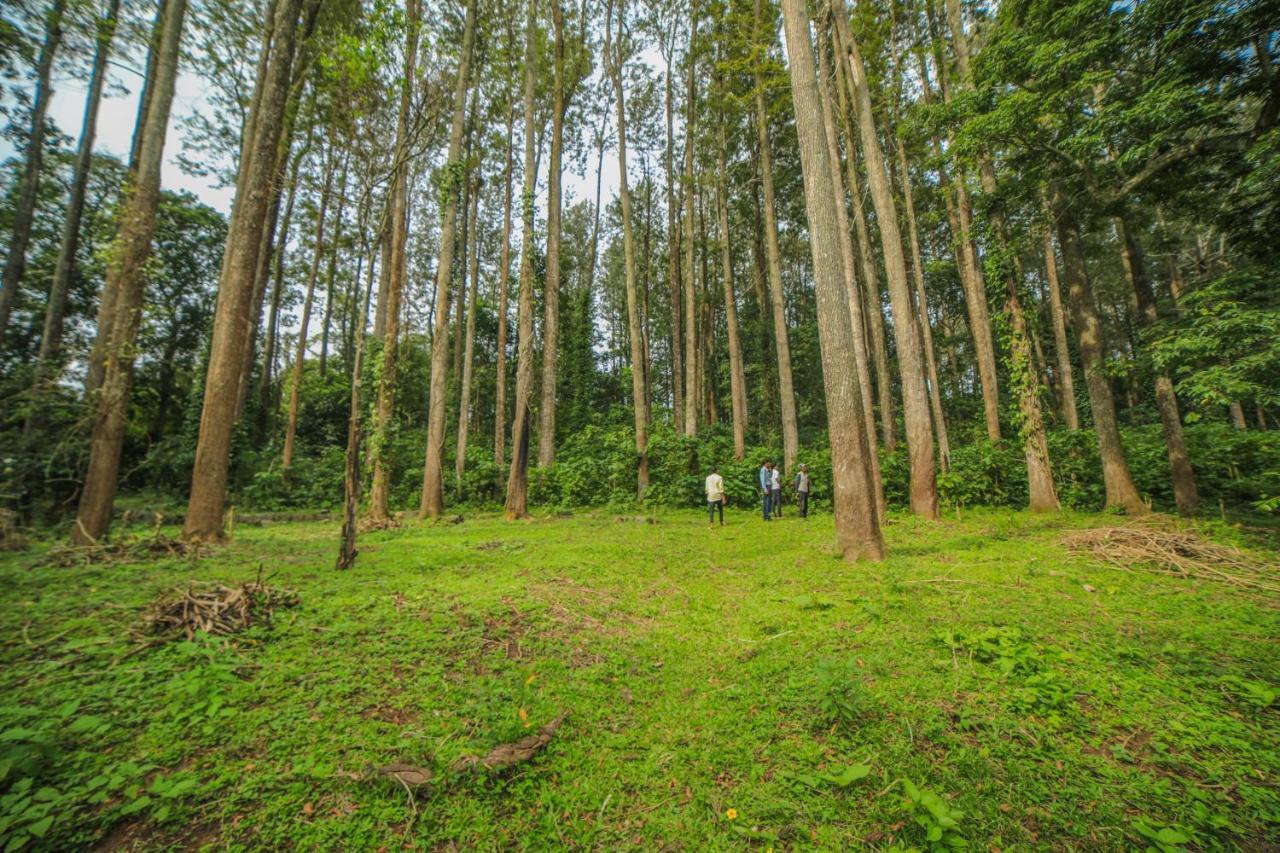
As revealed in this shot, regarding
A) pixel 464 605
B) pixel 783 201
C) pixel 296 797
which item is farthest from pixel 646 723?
pixel 783 201

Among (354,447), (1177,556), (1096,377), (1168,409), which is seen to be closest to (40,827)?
(354,447)

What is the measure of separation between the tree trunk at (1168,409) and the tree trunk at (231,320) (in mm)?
15006

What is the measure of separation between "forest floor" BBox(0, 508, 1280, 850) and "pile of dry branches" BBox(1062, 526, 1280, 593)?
473 mm

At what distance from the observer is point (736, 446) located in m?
16.1

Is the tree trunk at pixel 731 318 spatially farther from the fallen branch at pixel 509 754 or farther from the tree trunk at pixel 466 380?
the fallen branch at pixel 509 754

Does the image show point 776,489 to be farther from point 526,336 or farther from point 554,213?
point 554,213

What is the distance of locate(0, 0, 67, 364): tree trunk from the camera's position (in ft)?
32.0

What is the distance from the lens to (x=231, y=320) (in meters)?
6.88

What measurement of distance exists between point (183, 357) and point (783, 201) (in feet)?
92.9

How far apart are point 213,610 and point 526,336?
8.48m

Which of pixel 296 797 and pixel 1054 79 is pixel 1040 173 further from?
pixel 296 797

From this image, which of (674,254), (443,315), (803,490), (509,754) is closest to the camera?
(509,754)

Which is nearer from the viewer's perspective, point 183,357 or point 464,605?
point 464,605

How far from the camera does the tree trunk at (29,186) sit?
9.76 m
